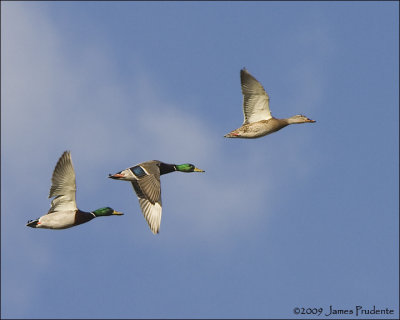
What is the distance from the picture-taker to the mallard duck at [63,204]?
974 inches

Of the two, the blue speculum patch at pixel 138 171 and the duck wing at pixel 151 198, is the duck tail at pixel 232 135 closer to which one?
the duck wing at pixel 151 198

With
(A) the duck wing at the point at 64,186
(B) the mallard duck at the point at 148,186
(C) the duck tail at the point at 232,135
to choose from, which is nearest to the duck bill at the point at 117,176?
(B) the mallard duck at the point at 148,186

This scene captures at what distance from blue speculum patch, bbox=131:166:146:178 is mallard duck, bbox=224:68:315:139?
3366 millimetres

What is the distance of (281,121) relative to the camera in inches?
1149

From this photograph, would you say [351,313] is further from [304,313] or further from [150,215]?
[150,215]

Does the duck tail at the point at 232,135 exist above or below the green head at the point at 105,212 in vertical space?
above

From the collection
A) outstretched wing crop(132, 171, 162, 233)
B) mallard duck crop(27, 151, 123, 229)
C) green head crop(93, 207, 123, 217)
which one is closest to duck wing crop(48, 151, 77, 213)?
mallard duck crop(27, 151, 123, 229)

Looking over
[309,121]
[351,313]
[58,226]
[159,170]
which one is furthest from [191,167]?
[351,313]

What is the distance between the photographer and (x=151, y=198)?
26656 mm

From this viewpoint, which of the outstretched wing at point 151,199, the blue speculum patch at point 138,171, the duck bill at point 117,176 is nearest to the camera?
the outstretched wing at point 151,199

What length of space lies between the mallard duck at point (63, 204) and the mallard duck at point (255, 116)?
6395 millimetres

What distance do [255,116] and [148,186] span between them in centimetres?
488

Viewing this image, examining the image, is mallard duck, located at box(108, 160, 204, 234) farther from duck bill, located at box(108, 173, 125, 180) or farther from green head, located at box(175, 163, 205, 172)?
green head, located at box(175, 163, 205, 172)

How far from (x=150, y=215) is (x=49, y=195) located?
3.66 metres
